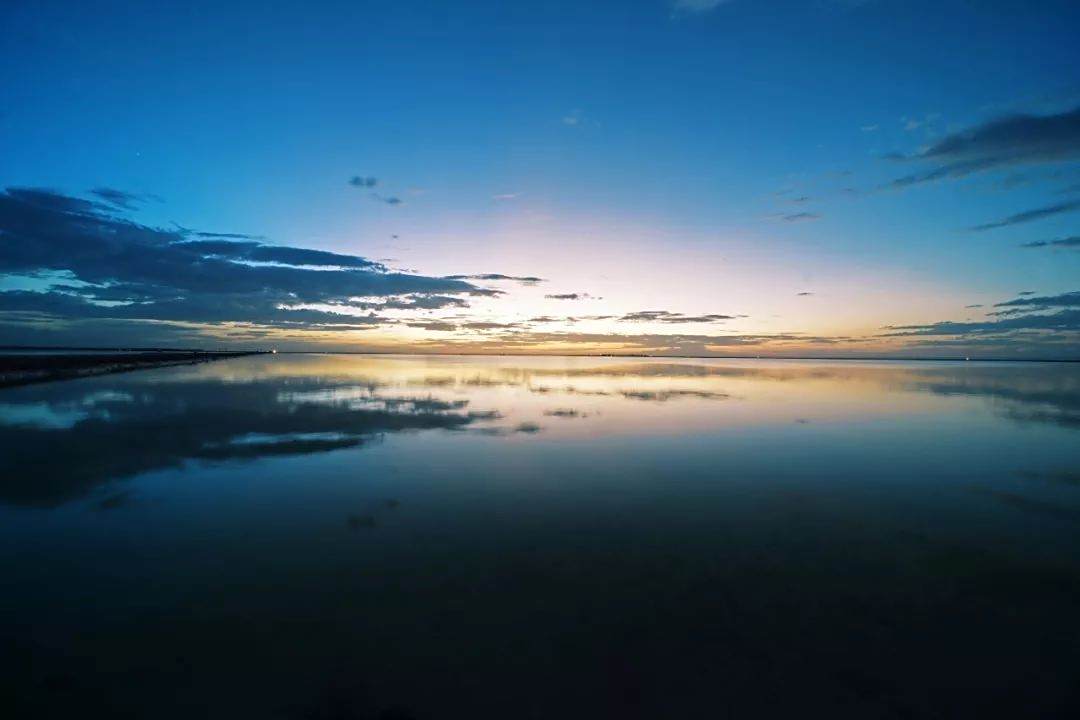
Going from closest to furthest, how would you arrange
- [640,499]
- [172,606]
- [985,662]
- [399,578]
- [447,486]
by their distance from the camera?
[985,662] → [172,606] → [399,578] → [640,499] → [447,486]

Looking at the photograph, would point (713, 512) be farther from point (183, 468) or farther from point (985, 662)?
point (183, 468)

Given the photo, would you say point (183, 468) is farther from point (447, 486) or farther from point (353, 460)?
point (447, 486)

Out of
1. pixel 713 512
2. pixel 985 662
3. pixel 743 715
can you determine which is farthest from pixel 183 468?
pixel 985 662

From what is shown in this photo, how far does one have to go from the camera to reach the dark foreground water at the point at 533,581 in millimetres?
5219

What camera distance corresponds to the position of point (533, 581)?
7.62 m

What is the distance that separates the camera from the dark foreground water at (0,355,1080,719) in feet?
17.1

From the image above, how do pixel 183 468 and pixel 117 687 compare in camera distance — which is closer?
pixel 117 687

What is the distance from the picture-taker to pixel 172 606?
675cm

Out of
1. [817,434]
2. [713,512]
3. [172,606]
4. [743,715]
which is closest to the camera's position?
[743,715]

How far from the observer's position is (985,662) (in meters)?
5.75

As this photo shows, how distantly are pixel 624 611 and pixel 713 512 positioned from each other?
4813 mm

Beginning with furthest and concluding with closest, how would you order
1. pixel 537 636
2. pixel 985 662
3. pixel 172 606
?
pixel 172 606 < pixel 537 636 < pixel 985 662

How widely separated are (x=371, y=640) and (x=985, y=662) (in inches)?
260

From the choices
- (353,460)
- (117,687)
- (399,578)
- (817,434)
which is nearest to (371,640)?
(399,578)
